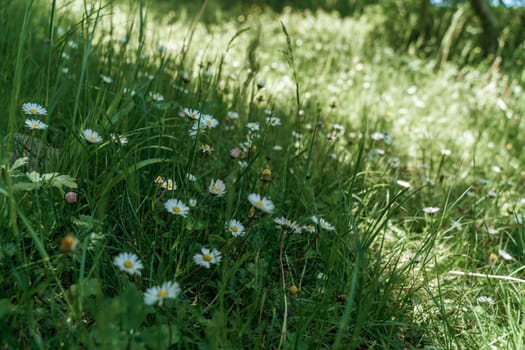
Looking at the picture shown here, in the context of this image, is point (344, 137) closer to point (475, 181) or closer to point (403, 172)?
point (403, 172)

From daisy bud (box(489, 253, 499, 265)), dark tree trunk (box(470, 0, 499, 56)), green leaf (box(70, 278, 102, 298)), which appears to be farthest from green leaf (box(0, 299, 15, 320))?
dark tree trunk (box(470, 0, 499, 56))

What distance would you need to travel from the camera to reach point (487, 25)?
5.48 metres

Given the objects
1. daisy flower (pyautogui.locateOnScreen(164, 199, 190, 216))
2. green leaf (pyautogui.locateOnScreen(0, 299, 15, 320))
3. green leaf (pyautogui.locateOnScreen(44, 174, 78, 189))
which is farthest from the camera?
daisy flower (pyautogui.locateOnScreen(164, 199, 190, 216))

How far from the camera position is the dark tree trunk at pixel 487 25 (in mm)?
5416

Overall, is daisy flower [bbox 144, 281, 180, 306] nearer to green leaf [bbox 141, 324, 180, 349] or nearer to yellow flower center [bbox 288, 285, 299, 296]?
green leaf [bbox 141, 324, 180, 349]

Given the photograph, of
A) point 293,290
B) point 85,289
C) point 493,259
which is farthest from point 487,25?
point 85,289

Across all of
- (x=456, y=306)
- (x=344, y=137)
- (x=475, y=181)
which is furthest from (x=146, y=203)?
(x=475, y=181)

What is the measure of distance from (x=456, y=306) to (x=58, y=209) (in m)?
1.23

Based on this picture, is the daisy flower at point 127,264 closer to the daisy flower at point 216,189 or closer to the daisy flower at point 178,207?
the daisy flower at point 178,207

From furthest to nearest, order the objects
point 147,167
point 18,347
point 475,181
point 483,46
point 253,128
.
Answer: point 483,46 < point 475,181 < point 253,128 < point 147,167 < point 18,347

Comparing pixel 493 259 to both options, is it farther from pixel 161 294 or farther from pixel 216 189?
pixel 161 294

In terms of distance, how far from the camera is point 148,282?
125 centimetres

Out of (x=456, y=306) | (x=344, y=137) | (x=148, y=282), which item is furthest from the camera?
(x=344, y=137)

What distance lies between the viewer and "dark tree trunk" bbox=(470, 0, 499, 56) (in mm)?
5416
